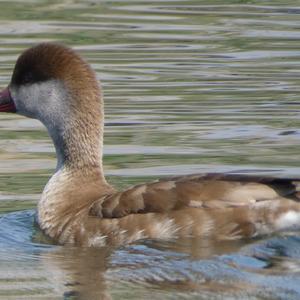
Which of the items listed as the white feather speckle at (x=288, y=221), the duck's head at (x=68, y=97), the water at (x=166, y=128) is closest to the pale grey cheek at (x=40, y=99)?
the duck's head at (x=68, y=97)

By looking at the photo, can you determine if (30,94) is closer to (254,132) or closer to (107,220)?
(107,220)

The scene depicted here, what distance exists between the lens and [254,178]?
10.1 meters

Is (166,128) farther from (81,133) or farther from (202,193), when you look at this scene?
(202,193)

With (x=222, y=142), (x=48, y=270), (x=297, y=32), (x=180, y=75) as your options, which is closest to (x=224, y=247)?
(x=48, y=270)

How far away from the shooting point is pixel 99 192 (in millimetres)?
10961

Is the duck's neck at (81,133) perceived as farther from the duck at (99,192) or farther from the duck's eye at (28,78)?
the duck's eye at (28,78)

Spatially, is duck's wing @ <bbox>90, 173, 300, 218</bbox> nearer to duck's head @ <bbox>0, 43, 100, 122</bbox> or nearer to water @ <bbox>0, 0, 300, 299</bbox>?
water @ <bbox>0, 0, 300, 299</bbox>

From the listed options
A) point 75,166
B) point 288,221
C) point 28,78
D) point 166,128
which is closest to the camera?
point 288,221

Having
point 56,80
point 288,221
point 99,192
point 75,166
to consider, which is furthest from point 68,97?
point 288,221

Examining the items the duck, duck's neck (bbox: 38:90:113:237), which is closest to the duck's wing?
the duck

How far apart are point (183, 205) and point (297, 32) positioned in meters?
9.55

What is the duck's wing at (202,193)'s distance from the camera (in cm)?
1007

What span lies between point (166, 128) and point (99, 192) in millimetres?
3260

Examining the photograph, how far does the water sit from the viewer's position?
945 centimetres
